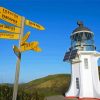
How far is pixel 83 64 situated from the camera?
20.9 m

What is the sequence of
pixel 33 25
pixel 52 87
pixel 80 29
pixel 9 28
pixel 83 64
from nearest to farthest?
pixel 9 28, pixel 33 25, pixel 83 64, pixel 80 29, pixel 52 87

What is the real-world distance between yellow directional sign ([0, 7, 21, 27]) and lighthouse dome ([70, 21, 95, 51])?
16771 millimetres

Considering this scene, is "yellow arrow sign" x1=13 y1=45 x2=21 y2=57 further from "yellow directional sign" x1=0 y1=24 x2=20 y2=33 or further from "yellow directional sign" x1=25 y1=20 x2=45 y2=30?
"yellow directional sign" x1=25 y1=20 x2=45 y2=30

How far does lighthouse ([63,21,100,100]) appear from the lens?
20.2 meters

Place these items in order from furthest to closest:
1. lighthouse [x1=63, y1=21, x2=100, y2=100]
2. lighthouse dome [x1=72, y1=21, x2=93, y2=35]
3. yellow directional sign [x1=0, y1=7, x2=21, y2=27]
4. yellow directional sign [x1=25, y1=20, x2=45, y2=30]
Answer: lighthouse dome [x1=72, y1=21, x2=93, y2=35] → lighthouse [x1=63, y1=21, x2=100, y2=100] → yellow directional sign [x1=25, y1=20, x2=45, y2=30] → yellow directional sign [x1=0, y1=7, x2=21, y2=27]

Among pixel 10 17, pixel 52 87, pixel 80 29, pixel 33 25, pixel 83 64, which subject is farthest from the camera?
pixel 52 87

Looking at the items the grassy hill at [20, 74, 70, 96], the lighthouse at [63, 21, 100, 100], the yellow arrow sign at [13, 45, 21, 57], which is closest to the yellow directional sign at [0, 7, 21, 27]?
the yellow arrow sign at [13, 45, 21, 57]

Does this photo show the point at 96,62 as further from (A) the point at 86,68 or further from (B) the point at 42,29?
(B) the point at 42,29

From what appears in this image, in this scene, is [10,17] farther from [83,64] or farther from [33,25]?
[83,64]

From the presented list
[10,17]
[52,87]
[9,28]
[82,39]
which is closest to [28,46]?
[9,28]

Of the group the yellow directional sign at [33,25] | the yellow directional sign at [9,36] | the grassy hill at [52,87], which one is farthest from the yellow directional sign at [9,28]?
the grassy hill at [52,87]

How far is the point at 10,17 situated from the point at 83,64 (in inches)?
658

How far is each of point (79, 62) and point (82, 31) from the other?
137 inches

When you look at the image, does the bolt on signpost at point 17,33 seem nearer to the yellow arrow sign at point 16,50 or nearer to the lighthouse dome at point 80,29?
the yellow arrow sign at point 16,50
